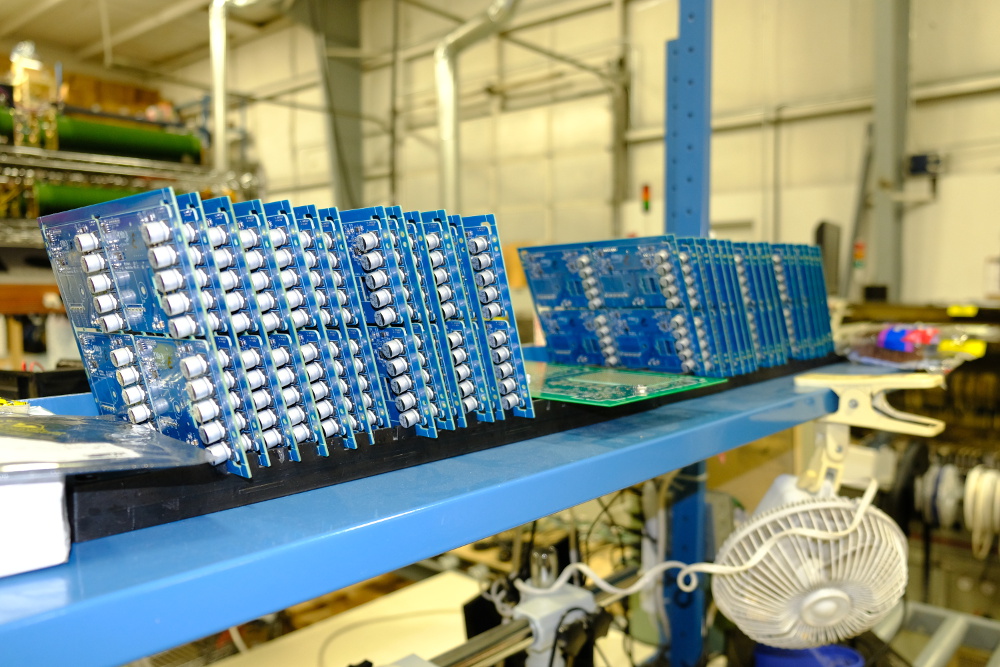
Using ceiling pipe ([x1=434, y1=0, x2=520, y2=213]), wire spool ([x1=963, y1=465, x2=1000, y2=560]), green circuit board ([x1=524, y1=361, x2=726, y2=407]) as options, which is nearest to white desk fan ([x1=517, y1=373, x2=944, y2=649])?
green circuit board ([x1=524, y1=361, x2=726, y2=407])

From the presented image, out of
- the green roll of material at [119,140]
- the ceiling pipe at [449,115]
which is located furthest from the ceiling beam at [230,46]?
the ceiling pipe at [449,115]

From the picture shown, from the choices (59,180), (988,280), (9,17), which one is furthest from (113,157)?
(9,17)

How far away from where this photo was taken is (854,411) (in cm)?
140

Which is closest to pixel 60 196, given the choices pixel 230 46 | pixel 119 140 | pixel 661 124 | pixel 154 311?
pixel 119 140

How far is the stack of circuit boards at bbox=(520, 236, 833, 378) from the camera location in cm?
121

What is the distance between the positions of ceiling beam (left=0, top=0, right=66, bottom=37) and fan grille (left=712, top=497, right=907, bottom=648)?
7356 millimetres

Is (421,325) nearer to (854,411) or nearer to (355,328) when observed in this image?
(355,328)

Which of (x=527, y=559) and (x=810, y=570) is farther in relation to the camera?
(x=527, y=559)

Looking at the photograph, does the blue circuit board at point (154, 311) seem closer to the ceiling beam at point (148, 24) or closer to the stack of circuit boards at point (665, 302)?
the stack of circuit boards at point (665, 302)

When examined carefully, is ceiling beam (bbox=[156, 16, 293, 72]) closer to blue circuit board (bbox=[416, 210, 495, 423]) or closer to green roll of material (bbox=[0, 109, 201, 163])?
green roll of material (bbox=[0, 109, 201, 163])

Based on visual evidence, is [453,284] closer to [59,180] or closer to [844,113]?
[59,180]

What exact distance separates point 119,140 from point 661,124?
3450mm

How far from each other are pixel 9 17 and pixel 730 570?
8.21 metres

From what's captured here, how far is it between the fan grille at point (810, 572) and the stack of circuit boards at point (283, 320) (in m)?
0.54
